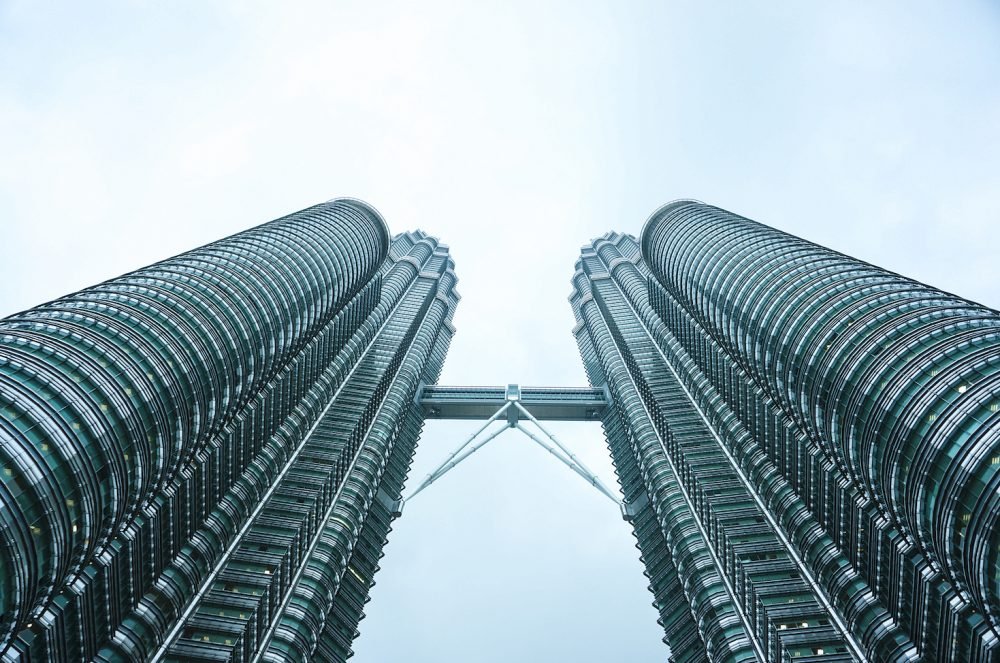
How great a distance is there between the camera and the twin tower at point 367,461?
145ft

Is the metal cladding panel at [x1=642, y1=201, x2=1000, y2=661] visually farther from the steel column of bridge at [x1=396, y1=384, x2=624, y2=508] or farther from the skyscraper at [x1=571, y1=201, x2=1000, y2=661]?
the steel column of bridge at [x1=396, y1=384, x2=624, y2=508]

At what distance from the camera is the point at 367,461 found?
340 ft

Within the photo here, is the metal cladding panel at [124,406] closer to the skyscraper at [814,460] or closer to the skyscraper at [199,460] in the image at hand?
the skyscraper at [199,460]

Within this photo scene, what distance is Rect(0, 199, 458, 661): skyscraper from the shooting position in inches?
1699

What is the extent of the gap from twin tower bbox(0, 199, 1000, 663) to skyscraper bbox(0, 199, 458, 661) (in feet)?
0.85

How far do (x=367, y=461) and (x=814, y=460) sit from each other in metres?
64.9

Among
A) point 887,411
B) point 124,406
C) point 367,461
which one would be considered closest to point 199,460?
point 124,406

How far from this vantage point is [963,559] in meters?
41.6

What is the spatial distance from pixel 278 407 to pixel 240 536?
741 inches

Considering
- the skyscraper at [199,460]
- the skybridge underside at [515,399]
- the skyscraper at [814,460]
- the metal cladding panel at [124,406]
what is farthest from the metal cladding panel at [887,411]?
the skybridge underside at [515,399]

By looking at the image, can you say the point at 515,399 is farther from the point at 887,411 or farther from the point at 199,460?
the point at 887,411

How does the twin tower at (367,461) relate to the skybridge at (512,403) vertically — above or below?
below

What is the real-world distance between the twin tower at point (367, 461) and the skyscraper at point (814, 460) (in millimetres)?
295

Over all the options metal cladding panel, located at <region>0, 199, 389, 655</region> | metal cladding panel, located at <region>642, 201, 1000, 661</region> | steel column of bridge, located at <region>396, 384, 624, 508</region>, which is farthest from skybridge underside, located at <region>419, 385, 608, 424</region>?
metal cladding panel, located at <region>0, 199, 389, 655</region>
